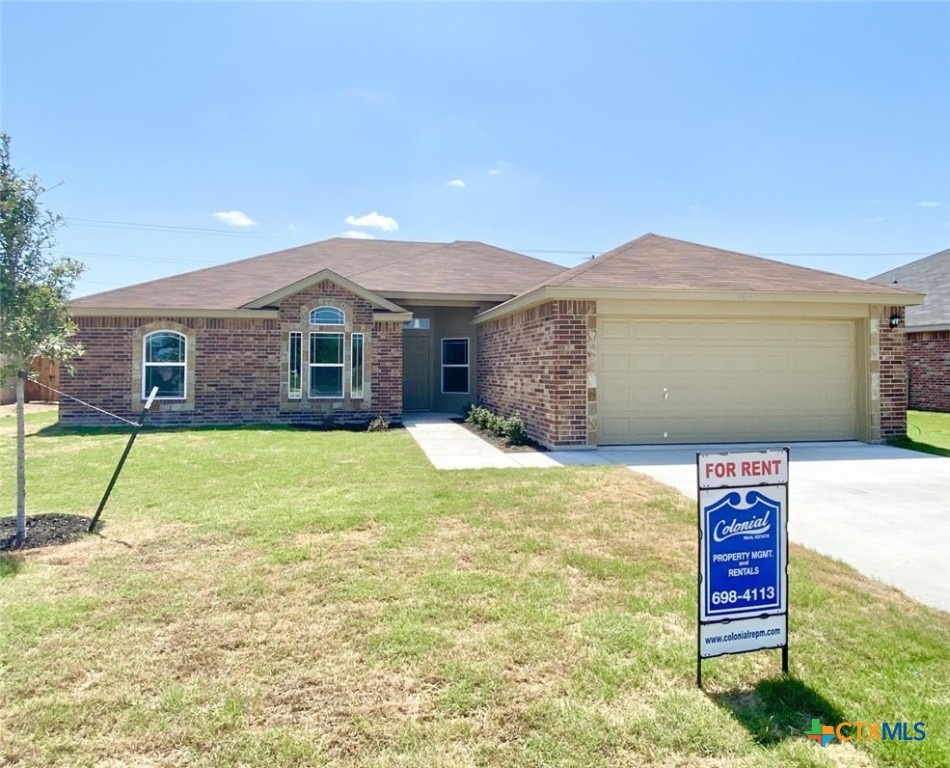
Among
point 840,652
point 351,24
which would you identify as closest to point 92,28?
point 351,24

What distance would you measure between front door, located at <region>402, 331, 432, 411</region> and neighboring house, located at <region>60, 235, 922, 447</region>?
0.14 ft

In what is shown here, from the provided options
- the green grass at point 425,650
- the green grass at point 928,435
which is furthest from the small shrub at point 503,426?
the green grass at point 928,435

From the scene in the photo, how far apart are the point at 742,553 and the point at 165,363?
13.7 meters

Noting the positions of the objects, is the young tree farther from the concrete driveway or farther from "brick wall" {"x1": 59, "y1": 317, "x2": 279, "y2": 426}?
"brick wall" {"x1": 59, "y1": 317, "x2": 279, "y2": 426}

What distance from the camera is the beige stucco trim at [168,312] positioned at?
12.8 metres

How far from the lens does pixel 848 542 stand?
4.83 meters

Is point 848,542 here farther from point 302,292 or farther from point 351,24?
point 302,292

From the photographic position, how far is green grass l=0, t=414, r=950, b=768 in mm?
2268

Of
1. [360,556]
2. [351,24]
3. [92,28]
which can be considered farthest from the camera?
[351,24]

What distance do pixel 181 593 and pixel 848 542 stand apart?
545 centimetres

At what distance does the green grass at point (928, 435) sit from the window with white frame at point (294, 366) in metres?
12.8

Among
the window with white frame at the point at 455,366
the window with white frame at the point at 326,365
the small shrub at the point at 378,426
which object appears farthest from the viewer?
the window with white frame at the point at 455,366

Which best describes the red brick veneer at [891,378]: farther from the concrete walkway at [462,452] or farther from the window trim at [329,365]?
the window trim at [329,365]

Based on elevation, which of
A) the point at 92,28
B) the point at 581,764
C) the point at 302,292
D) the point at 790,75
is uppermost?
the point at 790,75
